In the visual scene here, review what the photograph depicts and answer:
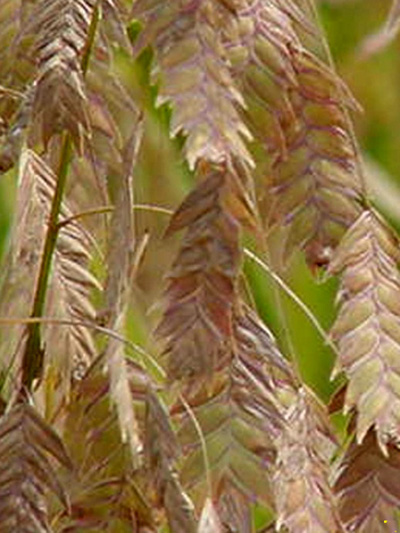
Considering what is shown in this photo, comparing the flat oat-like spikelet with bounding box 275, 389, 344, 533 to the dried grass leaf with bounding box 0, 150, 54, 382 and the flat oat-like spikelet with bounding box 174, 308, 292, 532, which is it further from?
the dried grass leaf with bounding box 0, 150, 54, 382

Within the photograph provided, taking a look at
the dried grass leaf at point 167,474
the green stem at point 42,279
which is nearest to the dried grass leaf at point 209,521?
the dried grass leaf at point 167,474

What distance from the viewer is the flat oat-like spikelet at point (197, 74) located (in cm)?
76

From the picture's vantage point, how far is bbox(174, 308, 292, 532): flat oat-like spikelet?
2.87ft

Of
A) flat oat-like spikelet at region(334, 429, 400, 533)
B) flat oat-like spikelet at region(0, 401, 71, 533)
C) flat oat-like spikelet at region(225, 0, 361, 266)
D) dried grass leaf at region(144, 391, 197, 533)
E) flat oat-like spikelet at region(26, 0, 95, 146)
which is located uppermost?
flat oat-like spikelet at region(26, 0, 95, 146)

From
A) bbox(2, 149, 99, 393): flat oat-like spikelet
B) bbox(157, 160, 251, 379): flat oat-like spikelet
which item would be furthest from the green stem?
bbox(157, 160, 251, 379): flat oat-like spikelet

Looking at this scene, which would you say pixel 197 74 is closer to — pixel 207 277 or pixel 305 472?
pixel 207 277

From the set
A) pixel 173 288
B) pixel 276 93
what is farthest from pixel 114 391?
pixel 276 93

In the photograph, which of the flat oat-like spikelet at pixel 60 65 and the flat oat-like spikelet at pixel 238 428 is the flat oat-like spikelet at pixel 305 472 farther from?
the flat oat-like spikelet at pixel 60 65

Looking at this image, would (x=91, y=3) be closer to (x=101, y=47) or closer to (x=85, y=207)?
(x=101, y=47)

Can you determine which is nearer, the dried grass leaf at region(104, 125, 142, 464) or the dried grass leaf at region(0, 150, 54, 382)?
the dried grass leaf at region(104, 125, 142, 464)

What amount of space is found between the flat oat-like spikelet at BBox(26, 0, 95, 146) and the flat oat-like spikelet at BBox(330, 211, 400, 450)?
0.15 meters

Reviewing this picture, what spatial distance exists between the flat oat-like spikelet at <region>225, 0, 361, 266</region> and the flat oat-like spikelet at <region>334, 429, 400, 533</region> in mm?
93

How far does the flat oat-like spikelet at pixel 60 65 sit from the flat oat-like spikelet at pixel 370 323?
149mm

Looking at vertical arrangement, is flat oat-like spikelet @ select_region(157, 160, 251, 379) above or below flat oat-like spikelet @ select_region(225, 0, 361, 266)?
below
